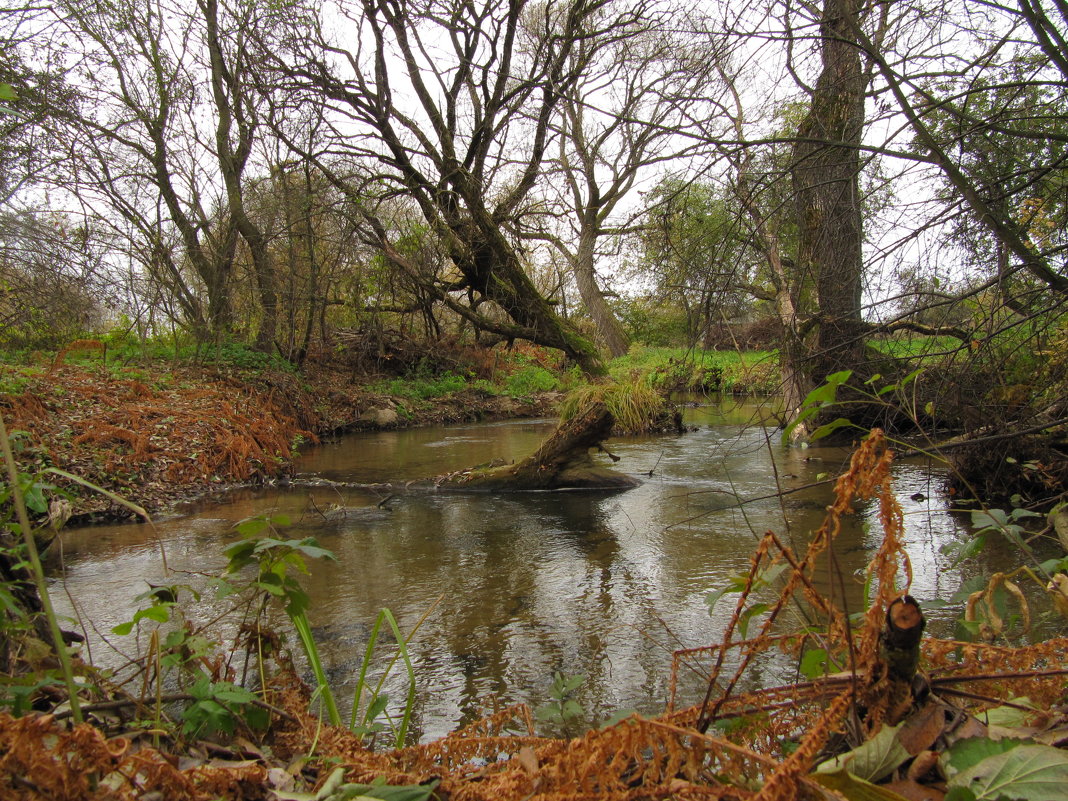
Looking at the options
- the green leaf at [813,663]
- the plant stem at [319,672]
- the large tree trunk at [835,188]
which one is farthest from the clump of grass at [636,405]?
the green leaf at [813,663]

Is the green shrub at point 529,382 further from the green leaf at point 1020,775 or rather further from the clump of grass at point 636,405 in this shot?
the green leaf at point 1020,775

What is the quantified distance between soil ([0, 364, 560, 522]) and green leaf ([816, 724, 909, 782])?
223 inches

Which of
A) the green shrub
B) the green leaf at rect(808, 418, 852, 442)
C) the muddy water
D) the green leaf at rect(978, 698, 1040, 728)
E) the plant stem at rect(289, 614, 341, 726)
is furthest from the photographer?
→ the green shrub

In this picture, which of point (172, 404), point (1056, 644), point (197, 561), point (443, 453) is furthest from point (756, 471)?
point (172, 404)

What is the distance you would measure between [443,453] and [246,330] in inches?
264

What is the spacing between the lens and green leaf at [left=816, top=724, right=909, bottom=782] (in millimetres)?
1186

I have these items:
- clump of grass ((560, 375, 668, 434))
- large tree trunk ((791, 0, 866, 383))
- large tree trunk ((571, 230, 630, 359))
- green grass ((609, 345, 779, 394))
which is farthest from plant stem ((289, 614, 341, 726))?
large tree trunk ((571, 230, 630, 359))

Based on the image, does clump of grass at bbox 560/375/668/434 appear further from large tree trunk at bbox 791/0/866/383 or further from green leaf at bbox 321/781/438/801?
green leaf at bbox 321/781/438/801

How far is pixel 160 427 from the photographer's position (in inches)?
347

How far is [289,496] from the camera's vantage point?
26.1ft

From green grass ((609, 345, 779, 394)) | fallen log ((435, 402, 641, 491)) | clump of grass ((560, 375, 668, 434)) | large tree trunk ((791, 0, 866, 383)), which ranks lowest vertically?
fallen log ((435, 402, 641, 491))

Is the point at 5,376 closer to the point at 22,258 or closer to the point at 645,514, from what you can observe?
the point at 22,258

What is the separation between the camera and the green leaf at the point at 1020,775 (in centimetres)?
104

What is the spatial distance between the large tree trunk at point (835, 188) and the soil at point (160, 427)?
585cm
